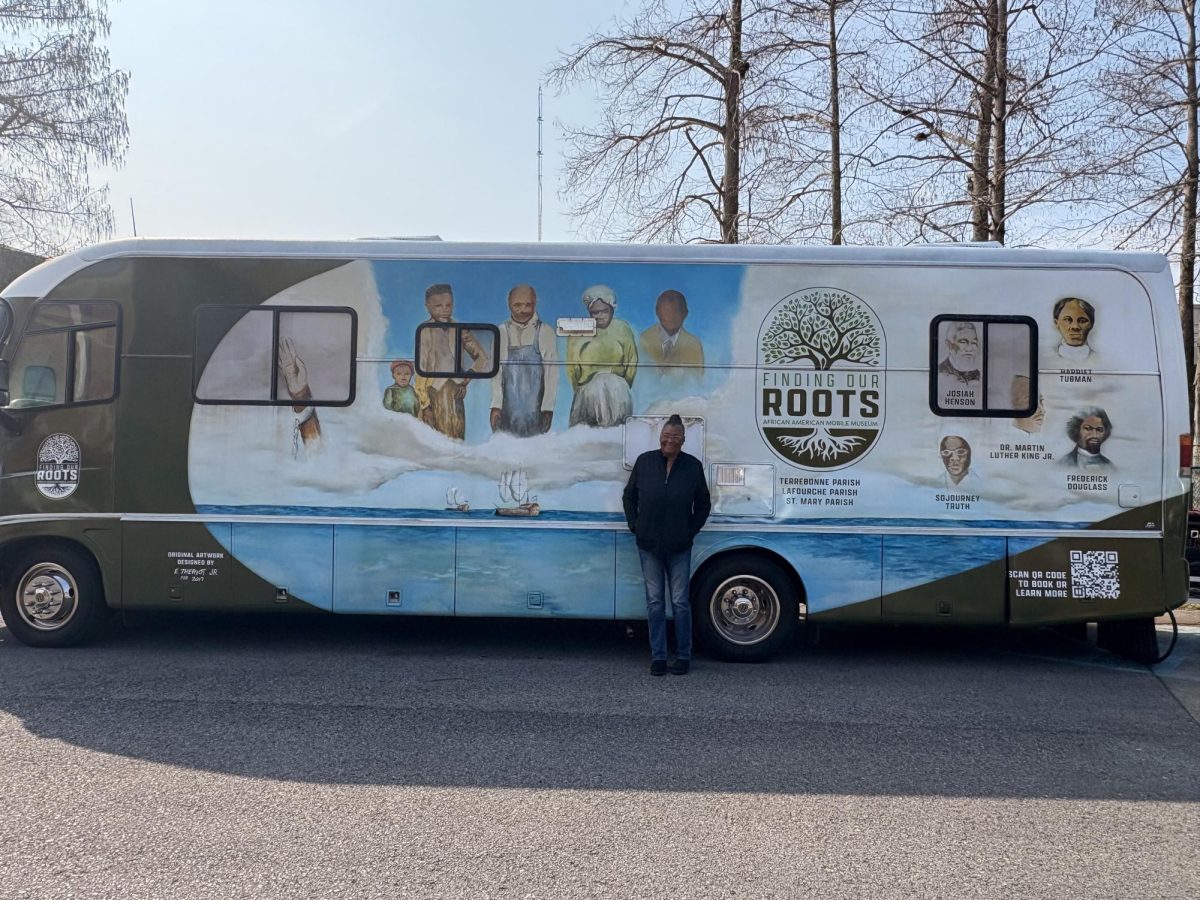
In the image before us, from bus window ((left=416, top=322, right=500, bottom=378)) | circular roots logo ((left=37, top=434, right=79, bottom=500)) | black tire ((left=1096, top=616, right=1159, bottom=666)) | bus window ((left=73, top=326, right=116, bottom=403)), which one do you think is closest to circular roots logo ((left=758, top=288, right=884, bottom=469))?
bus window ((left=416, top=322, right=500, bottom=378))

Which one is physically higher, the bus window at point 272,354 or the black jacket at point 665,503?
the bus window at point 272,354

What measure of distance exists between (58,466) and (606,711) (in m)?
4.77

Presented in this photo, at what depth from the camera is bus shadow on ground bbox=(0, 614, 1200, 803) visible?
533cm

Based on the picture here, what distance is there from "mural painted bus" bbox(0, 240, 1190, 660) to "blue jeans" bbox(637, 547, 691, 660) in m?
0.35

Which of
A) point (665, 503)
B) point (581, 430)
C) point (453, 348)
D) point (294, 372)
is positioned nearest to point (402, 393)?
point (453, 348)

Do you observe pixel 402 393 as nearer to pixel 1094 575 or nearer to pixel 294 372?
pixel 294 372

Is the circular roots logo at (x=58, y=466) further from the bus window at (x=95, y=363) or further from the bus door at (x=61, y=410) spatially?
the bus window at (x=95, y=363)

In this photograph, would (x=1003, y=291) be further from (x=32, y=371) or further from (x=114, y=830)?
(x=32, y=371)

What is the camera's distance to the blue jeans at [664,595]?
743 cm

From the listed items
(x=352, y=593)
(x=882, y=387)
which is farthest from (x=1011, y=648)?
(x=352, y=593)

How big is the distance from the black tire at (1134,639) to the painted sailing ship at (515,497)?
4442mm

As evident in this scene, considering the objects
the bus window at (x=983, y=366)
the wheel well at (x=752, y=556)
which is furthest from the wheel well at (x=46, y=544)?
the bus window at (x=983, y=366)

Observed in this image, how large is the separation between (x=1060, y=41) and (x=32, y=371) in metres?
13.1

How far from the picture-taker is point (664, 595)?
7484mm
